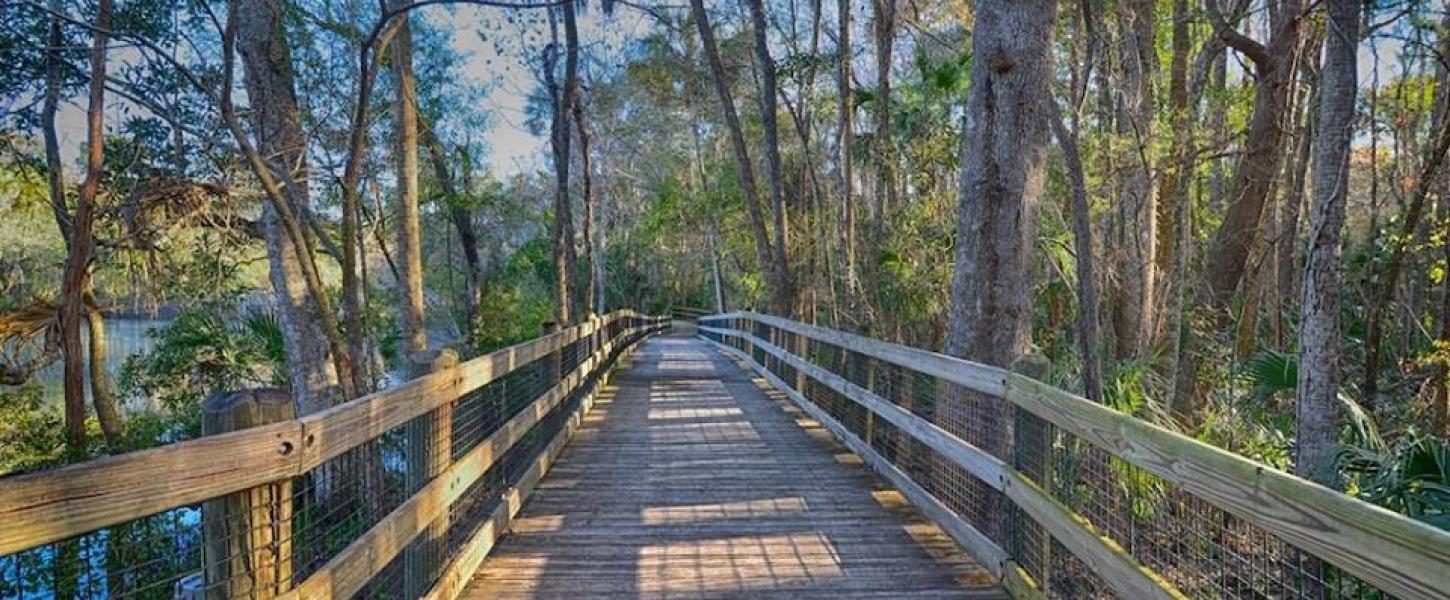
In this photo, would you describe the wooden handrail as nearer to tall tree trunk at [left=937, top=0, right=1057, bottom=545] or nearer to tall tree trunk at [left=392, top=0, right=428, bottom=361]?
tall tree trunk at [left=937, top=0, right=1057, bottom=545]

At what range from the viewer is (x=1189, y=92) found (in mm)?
11422

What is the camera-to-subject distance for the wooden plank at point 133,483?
146 centimetres

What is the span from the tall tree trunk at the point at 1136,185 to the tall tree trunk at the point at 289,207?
27.1 feet

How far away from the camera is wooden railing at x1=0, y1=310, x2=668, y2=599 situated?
5.32 feet

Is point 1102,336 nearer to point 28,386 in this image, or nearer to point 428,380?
point 428,380

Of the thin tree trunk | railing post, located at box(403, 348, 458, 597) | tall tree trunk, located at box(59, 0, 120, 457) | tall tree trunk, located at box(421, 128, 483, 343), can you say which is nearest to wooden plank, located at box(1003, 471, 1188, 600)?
railing post, located at box(403, 348, 458, 597)

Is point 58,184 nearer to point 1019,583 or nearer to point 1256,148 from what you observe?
point 1019,583

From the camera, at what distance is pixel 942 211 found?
13789 mm

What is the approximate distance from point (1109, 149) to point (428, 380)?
392 inches

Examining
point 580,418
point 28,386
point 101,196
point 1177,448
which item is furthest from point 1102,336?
point 28,386

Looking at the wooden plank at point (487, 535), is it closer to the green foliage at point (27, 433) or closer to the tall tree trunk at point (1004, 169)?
the tall tree trunk at point (1004, 169)

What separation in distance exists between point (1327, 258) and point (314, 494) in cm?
568

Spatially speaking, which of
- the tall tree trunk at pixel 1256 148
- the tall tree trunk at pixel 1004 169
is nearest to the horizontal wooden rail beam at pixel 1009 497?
the tall tree trunk at pixel 1004 169

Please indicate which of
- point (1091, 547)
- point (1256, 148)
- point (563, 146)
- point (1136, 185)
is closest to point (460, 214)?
point (563, 146)
